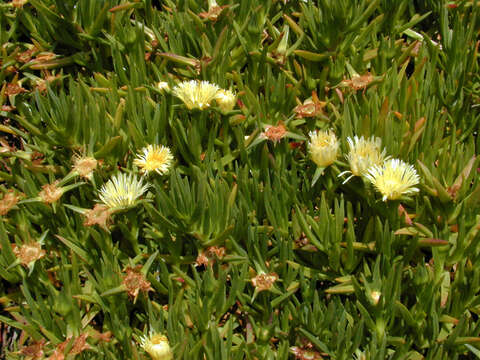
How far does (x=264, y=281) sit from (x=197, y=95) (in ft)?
1.55

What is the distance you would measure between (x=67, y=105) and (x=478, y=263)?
0.99m

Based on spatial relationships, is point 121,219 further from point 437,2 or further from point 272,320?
point 437,2

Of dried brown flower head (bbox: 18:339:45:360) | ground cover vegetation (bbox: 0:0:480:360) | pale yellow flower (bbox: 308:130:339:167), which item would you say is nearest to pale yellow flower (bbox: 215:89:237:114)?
ground cover vegetation (bbox: 0:0:480:360)

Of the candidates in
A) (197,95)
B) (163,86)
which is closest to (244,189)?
(197,95)

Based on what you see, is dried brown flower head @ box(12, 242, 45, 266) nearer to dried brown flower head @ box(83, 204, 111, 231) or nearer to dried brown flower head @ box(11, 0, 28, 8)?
dried brown flower head @ box(83, 204, 111, 231)

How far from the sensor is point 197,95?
49.3 inches

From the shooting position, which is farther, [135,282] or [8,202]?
[8,202]

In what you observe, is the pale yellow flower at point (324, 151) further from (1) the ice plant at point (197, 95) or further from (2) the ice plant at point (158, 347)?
(2) the ice plant at point (158, 347)

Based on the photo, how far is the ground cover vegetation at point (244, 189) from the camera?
3.50 ft

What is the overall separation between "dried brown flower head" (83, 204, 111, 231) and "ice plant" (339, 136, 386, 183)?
521 mm

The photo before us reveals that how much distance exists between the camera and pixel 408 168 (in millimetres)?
1091

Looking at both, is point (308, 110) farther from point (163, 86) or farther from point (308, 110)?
point (163, 86)

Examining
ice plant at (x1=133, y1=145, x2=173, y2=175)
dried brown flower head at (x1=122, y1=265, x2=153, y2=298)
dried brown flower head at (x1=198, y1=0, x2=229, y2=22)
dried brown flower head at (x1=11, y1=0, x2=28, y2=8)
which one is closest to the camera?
dried brown flower head at (x1=122, y1=265, x2=153, y2=298)

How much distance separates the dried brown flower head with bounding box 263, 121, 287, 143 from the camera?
1223mm
